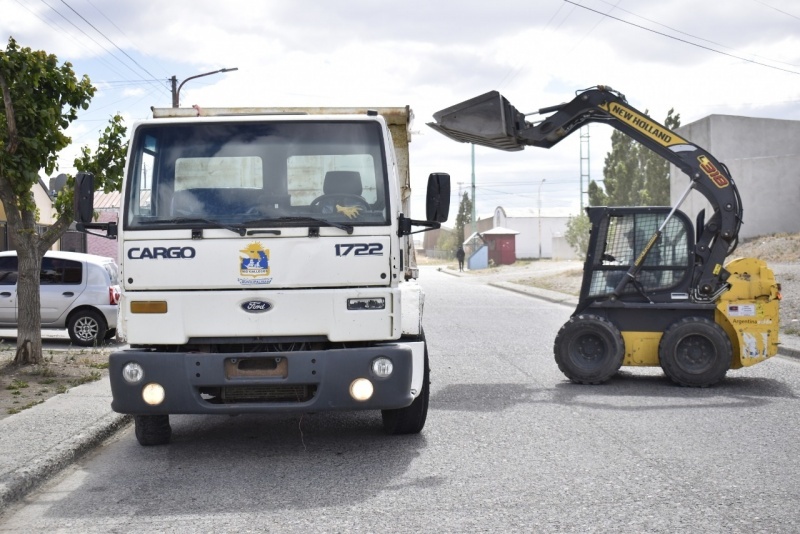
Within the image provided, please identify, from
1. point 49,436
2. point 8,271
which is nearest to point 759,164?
point 8,271

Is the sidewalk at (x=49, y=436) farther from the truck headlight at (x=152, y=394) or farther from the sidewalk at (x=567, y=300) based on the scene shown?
the sidewalk at (x=567, y=300)

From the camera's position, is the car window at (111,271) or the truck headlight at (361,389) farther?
the car window at (111,271)

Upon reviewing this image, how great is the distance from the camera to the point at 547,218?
11850cm

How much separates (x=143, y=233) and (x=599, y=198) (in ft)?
167

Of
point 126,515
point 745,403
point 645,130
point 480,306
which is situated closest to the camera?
point 126,515

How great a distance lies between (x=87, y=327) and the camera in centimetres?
1631

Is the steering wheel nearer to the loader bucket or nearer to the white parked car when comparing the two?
the loader bucket

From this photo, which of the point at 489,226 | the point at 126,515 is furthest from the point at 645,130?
the point at 489,226

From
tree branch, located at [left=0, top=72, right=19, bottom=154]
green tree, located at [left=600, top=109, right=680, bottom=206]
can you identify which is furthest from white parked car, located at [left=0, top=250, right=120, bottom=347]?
green tree, located at [left=600, top=109, right=680, bottom=206]

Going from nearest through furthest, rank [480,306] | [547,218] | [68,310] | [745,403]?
1. [745,403]
2. [68,310]
3. [480,306]
4. [547,218]

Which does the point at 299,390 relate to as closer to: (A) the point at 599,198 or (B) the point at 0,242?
(B) the point at 0,242

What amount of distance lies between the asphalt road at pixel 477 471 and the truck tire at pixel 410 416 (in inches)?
3.9

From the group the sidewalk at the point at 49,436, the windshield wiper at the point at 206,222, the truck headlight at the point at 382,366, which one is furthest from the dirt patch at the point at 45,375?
the truck headlight at the point at 382,366

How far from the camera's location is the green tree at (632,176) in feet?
163
